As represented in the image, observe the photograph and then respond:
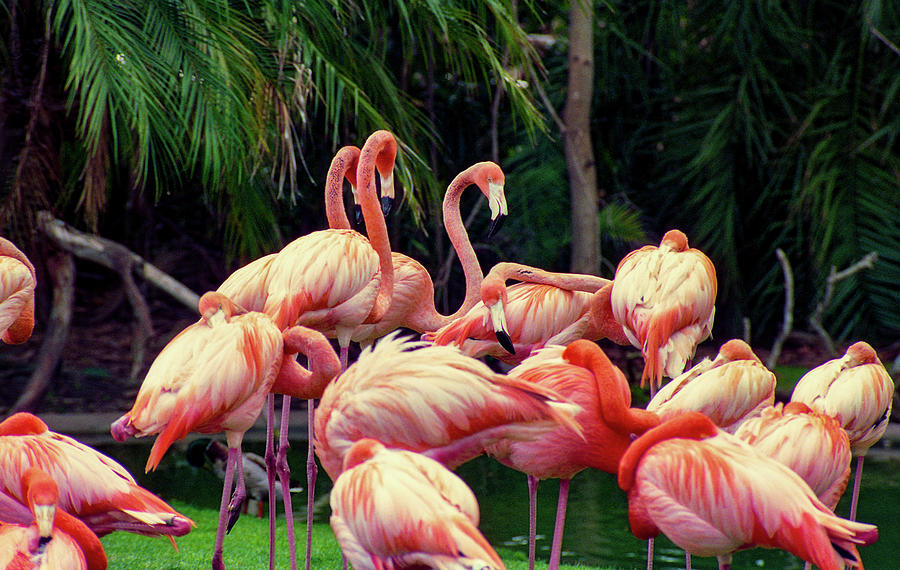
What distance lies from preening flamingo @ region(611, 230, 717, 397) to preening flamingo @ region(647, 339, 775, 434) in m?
0.39

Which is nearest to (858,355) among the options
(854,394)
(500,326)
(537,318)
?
(854,394)

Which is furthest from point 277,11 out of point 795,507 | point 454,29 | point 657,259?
point 795,507

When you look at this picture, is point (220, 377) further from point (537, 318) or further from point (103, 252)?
point (103, 252)

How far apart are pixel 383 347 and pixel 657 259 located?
165cm

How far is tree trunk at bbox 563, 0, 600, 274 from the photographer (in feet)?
23.8

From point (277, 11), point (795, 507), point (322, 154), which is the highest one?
point (277, 11)

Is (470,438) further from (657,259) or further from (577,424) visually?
(657,259)

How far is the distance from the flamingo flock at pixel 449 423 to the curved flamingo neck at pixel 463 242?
336mm

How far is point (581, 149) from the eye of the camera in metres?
7.41

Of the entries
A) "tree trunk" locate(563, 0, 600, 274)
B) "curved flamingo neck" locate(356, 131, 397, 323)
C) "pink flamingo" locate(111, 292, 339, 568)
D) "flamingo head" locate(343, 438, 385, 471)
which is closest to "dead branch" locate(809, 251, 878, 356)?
"tree trunk" locate(563, 0, 600, 274)

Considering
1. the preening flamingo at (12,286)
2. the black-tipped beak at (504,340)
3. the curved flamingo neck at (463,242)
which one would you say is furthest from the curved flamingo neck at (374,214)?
the preening flamingo at (12,286)

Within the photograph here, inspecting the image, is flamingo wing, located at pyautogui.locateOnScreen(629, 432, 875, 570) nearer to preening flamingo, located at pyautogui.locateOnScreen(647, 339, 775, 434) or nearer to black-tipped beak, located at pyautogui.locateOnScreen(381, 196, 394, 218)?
preening flamingo, located at pyautogui.locateOnScreen(647, 339, 775, 434)

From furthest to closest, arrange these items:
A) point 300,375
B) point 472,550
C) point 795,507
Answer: point 300,375 < point 795,507 < point 472,550

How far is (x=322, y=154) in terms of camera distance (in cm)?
769
